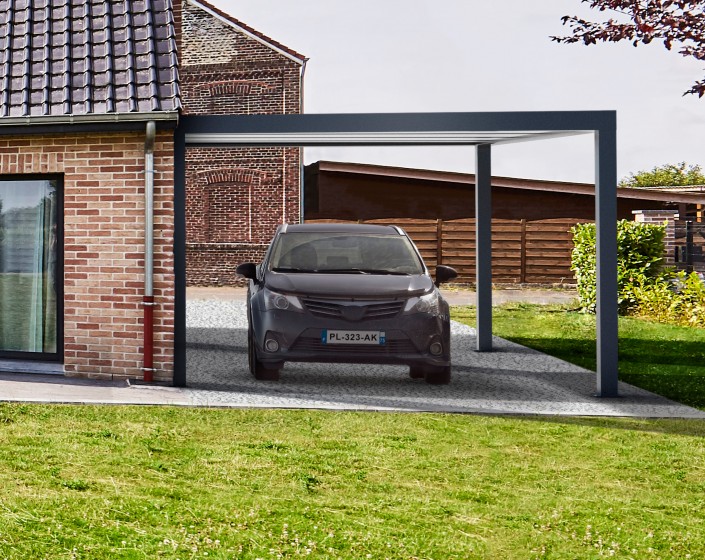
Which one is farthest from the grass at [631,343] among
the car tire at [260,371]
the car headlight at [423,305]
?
the car tire at [260,371]

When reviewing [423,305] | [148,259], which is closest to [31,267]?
[148,259]

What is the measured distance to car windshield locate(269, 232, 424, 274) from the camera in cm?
975

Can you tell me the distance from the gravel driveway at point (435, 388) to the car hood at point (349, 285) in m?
0.97

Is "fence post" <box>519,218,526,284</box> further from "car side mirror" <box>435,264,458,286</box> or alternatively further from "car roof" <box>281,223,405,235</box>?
"car side mirror" <box>435,264,458,286</box>

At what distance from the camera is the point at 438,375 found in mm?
Answer: 9594

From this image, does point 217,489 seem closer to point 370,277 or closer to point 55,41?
point 370,277

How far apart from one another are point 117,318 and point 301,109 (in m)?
18.8

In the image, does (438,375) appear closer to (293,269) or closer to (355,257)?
(355,257)

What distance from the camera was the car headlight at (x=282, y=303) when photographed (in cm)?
901

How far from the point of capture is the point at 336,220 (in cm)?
2752

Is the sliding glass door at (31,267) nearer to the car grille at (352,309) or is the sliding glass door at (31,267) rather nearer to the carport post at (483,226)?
the car grille at (352,309)

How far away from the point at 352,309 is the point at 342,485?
3.45 meters

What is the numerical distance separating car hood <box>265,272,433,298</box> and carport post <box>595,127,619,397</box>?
5.51 feet

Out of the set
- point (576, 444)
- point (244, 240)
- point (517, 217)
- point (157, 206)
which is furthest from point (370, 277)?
point (517, 217)
